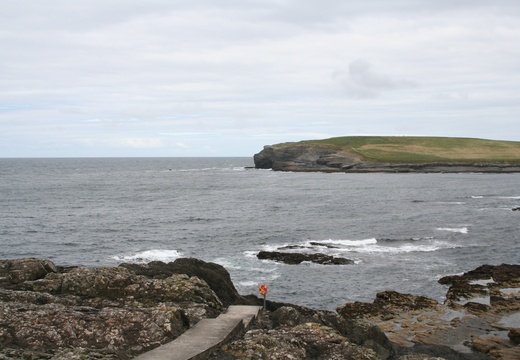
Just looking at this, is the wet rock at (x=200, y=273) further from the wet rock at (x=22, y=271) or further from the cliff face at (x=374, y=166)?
the cliff face at (x=374, y=166)

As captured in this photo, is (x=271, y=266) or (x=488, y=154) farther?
(x=488, y=154)

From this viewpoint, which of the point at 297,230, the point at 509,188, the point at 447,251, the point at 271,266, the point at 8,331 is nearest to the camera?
the point at 8,331

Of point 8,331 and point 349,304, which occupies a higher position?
point 8,331

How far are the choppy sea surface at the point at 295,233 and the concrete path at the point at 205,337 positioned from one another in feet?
53.8

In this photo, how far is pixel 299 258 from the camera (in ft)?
154

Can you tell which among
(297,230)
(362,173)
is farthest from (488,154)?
(297,230)

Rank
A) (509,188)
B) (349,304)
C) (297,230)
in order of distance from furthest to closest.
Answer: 1. (509,188)
2. (297,230)
3. (349,304)

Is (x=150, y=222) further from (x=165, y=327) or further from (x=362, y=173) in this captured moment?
(x=362, y=173)

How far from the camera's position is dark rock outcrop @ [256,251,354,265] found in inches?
1802

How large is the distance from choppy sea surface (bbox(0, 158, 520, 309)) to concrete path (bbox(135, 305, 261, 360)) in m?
16.4

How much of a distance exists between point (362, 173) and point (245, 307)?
535 ft

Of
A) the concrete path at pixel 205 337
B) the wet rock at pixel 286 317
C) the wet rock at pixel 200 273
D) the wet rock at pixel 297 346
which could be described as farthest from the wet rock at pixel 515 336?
the concrete path at pixel 205 337

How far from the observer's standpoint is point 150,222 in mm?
71688

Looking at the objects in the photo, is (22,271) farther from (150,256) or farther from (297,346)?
(150,256)
